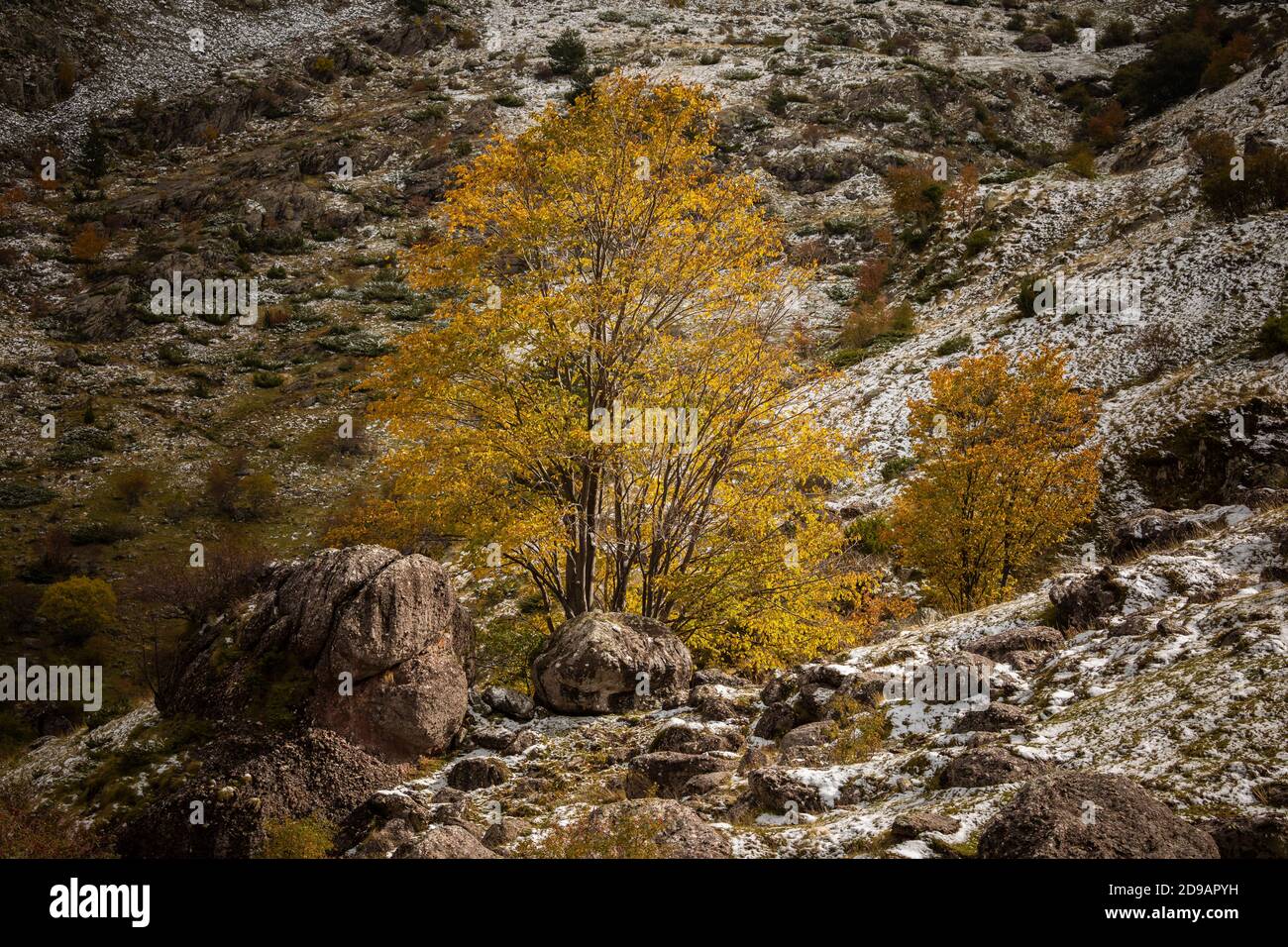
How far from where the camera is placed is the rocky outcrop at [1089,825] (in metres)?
4.81

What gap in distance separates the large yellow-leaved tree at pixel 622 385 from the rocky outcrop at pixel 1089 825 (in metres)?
9.27

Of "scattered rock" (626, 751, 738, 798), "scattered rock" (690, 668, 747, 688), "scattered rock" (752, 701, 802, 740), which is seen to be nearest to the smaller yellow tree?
"scattered rock" (690, 668, 747, 688)

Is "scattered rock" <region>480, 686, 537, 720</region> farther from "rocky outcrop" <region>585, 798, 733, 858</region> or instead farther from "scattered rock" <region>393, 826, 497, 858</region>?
"scattered rock" <region>393, 826, 497, 858</region>

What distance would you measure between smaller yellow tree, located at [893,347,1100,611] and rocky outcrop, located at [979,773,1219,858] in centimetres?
1677

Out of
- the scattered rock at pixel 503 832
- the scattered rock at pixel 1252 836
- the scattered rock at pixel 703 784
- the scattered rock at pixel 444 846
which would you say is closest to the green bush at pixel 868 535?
the scattered rock at pixel 703 784

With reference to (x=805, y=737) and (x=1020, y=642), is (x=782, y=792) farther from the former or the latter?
(x=1020, y=642)

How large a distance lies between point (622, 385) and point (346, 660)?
721 centimetres

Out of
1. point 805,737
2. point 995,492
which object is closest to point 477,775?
point 805,737

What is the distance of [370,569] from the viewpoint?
10812 millimetres

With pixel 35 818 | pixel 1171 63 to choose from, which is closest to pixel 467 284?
pixel 35 818

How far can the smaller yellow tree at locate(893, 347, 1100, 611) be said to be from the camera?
69.4 feet

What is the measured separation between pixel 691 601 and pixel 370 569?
695cm
